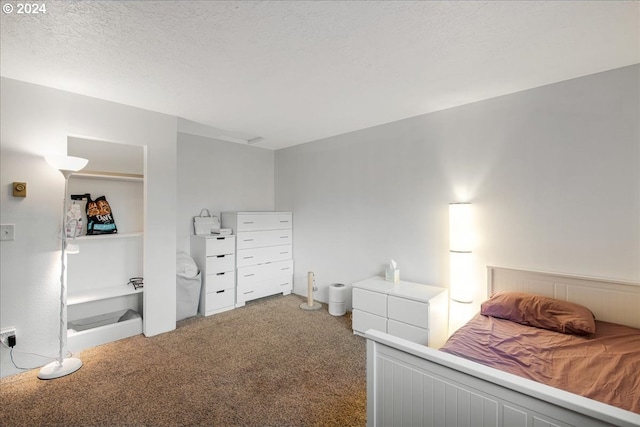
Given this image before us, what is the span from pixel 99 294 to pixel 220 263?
1268 mm

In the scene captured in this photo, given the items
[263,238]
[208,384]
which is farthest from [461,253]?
[263,238]

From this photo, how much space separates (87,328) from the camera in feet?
9.80

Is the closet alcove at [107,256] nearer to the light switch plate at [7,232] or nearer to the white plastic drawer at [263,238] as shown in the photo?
the light switch plate at [7,232]

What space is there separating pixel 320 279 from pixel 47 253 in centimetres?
299

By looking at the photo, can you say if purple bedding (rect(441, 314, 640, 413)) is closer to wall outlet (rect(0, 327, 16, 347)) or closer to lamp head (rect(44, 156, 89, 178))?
lamp head (rect(44, 156, 89, 178))

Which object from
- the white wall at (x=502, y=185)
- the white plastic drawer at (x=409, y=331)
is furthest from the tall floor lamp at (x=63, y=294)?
the white plastic drawer at (x=409, y=331)

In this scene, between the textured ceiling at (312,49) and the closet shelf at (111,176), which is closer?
the textured ceiling at (312,49)

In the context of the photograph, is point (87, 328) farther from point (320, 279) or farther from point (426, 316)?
point (426, 316)

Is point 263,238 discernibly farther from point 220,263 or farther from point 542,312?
point 542,312

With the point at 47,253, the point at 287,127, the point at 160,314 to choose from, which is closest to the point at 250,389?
the point at 160,314

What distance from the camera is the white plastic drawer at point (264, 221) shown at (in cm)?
398

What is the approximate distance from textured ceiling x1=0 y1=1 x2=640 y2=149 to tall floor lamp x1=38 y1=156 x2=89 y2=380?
2.14 ft

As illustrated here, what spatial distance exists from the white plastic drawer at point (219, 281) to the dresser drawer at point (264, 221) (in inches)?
23.6

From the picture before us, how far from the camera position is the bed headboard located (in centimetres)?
207
